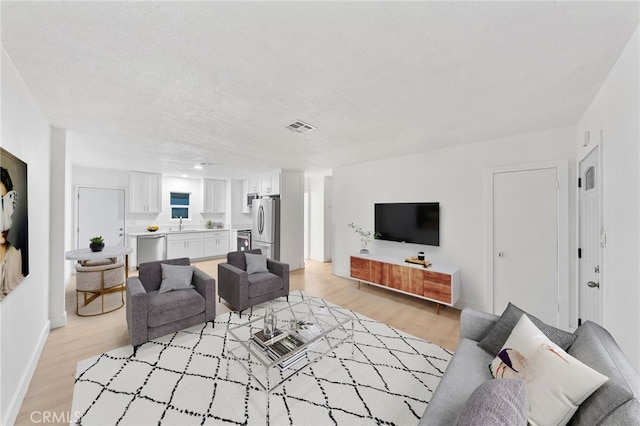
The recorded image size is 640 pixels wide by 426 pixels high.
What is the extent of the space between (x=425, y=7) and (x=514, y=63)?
90 cm

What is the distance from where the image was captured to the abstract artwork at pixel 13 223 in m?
1.53

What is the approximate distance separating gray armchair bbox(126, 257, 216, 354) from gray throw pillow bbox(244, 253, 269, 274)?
76cm

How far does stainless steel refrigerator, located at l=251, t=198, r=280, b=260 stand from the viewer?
558 cm

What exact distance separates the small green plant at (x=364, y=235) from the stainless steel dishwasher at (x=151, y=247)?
466 cm

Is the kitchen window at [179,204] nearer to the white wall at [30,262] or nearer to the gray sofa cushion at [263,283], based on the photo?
the white wall at [30,262]

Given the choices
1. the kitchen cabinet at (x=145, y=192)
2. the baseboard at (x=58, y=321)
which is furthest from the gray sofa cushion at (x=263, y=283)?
the kitchen cabinet at (x=145, y=192)

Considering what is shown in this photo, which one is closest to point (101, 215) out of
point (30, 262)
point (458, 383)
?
point (30, 262)

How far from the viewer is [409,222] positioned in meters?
4.14

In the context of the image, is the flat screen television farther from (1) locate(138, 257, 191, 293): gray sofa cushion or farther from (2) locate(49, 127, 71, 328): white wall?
(2) locate(49, 127, 71, 328): white wall

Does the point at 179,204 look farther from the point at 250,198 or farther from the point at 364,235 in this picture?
the point at 364,235

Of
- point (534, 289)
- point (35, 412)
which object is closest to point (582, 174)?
point (534, 289)

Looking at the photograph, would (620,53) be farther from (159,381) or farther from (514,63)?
(159,381)

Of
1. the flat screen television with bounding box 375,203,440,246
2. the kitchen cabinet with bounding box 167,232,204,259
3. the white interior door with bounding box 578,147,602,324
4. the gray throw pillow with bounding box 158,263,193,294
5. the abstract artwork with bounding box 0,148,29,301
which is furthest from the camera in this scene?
the kitchen cabinet with bounding box 167,232,204,259

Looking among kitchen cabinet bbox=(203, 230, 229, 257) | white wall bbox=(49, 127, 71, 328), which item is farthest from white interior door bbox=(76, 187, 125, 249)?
white wall bbox=(49, 127, 71, 328)
